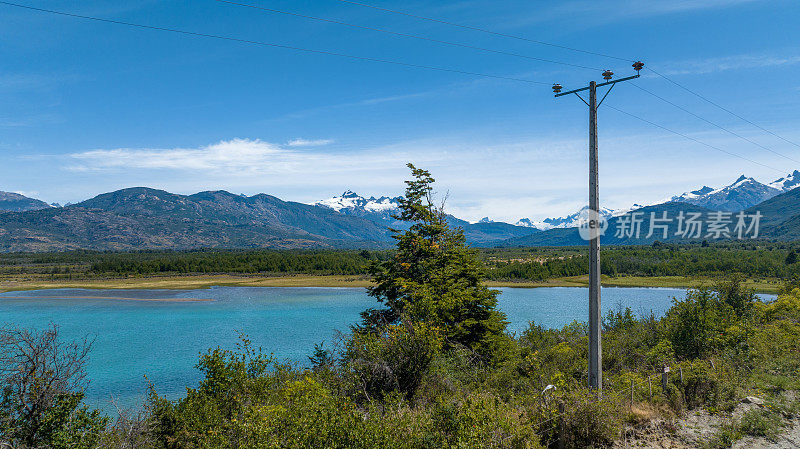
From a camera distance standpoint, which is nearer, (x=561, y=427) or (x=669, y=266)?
(x=561, y=427)

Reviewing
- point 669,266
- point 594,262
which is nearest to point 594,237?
point 594,262

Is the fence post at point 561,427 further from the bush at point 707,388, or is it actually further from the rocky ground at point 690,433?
the bush at point 707,388

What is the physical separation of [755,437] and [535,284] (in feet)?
304

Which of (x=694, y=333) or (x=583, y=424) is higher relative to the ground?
(x=694, y=333)

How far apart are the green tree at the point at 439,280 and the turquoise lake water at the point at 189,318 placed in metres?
13.2

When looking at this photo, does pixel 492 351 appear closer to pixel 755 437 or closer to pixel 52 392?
pixel 755 437

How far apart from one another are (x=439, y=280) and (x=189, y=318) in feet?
149

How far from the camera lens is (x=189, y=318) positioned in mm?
54750

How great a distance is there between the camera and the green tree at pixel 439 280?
21156 mm

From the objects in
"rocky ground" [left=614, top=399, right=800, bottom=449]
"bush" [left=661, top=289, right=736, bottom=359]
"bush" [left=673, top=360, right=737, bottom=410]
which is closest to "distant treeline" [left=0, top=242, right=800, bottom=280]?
"bush" [left=661, top=289, right=736, bottom=359]

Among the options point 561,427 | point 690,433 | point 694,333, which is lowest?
point 690,433

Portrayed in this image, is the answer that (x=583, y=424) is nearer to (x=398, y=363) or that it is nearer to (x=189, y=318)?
(x=398, y=363)

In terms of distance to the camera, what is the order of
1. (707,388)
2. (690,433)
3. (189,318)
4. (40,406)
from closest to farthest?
(40,406), (690,433), (707,388), (189,318)

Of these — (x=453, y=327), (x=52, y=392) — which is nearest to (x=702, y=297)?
(x=453, y=327)
